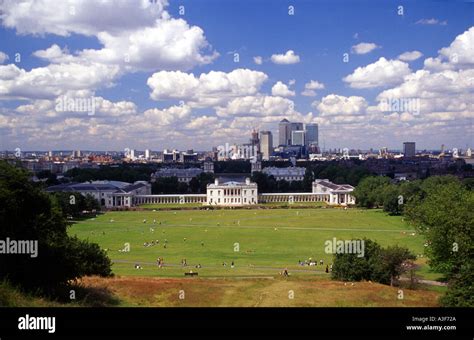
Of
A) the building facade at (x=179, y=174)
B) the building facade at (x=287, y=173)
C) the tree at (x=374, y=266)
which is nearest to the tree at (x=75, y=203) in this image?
Result: the tree at (x=374, y=266)

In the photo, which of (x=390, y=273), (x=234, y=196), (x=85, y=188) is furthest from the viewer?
(x=234, y=196)

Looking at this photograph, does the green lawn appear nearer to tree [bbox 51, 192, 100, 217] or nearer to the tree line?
tree [bbox 51, 192, 100, 217]

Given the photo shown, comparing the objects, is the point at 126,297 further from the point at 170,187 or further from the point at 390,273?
the point at 170,187

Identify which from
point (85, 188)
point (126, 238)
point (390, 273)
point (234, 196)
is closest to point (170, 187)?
point (234, 196)

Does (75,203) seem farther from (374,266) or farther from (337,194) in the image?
(337,194)

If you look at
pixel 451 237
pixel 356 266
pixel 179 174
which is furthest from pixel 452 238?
pixel 179 174

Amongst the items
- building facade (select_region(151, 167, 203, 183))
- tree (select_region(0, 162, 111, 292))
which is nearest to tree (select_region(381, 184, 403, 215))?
tree (select_region(0, 162, 111, 292))
